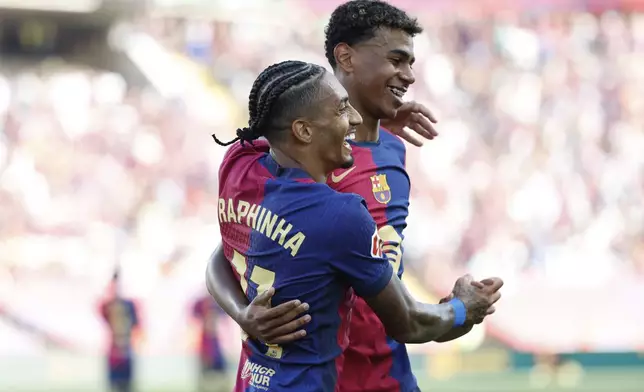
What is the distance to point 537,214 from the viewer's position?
1600 cm

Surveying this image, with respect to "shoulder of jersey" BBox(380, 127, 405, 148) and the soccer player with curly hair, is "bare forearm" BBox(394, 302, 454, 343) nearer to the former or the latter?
the soccer player with curly hair

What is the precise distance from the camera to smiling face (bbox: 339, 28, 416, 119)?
4.16m

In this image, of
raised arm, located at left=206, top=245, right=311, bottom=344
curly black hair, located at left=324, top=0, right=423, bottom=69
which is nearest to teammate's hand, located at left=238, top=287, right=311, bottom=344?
raised arm, located at left=206, top=245, right=311, bottom=344

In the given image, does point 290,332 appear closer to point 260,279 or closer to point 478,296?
point 260,279

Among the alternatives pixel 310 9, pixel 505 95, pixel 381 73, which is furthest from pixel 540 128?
pixel 381 73

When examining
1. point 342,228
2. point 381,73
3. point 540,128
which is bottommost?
point 342,228

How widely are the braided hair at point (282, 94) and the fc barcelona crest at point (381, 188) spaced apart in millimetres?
821

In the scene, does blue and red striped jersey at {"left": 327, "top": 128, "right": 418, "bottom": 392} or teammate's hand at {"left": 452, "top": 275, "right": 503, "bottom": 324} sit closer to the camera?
teammate's hand at {"left": 452, "top": 275, "right": 503, "bottom": 324}

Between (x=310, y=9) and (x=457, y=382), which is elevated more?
(x=310, y=9)

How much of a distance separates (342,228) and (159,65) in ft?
41.5

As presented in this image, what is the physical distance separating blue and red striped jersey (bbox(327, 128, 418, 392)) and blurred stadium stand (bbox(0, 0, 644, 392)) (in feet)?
31.1

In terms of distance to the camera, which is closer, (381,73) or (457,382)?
(381,73)

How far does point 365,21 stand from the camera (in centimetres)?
417

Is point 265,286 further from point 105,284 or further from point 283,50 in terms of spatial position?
point 283,50
